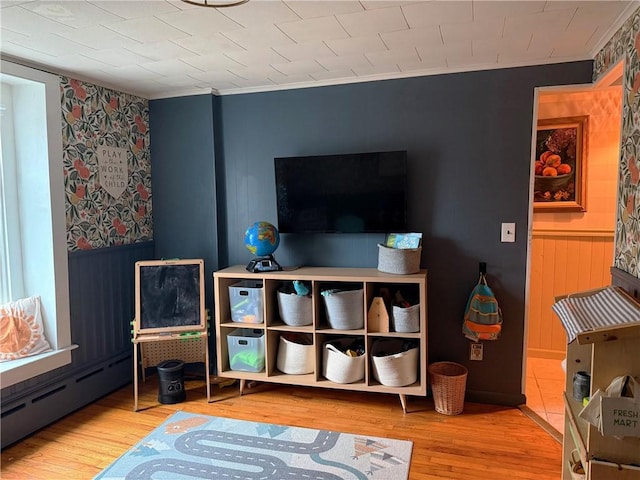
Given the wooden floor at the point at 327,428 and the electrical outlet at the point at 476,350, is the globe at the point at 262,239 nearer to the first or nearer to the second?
the wooden floor at the point at 327,428

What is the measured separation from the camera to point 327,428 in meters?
2.61

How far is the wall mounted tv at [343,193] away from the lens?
287 centimetres

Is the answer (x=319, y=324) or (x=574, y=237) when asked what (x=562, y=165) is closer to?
(x=574, y=237)

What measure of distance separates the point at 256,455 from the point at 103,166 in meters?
2.15

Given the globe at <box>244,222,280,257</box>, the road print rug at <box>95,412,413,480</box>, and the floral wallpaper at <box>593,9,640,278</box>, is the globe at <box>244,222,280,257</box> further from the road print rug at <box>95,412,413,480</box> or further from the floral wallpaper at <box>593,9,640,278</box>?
the floral wallpaper at <box>593,9,640,278</box>

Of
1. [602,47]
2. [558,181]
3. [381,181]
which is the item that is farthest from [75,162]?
[558,181]

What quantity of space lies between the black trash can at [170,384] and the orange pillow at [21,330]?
714 mm

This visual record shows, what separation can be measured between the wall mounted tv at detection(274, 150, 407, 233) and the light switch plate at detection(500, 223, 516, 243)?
62 centimetres

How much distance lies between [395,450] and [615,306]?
1.35 metres

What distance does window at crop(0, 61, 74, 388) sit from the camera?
2.61 m

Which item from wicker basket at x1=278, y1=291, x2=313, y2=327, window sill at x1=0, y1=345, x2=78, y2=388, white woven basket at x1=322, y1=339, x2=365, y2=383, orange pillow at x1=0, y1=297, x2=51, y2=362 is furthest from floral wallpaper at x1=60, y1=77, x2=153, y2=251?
white woven basket at x1=322, y1=339, x2=365, y2=383

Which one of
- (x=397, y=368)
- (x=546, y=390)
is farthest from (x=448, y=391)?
(x=546, y=390)

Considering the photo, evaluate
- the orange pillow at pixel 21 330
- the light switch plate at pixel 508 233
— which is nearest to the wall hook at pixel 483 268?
Result: the light switch plate at pixel 508 233

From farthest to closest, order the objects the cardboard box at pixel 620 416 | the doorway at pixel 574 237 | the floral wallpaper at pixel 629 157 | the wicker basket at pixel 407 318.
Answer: the doorway at pixel 574 237 → the wicker basket at pixel 407 318 → the floral wallpaper at pixel 629 157 → the cardboard box at pixel 620 416
